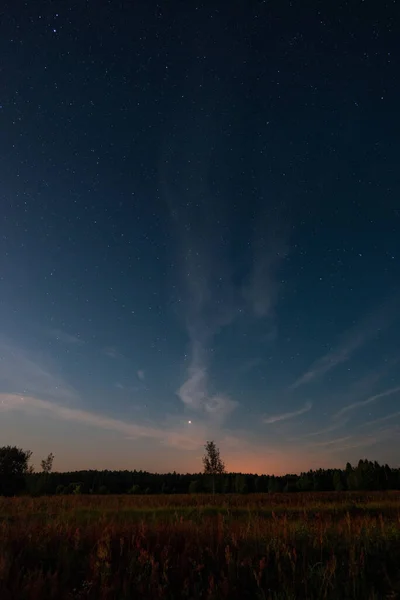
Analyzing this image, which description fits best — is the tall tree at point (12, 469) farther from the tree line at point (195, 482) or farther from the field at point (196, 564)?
the field at point (196, 564)

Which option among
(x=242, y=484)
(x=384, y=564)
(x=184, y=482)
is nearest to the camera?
(x=384, y=564)

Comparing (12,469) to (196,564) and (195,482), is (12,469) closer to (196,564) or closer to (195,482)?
(195,482)

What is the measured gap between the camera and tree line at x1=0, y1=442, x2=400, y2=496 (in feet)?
208

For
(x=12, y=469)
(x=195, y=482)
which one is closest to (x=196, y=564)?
(x=12, y=469)

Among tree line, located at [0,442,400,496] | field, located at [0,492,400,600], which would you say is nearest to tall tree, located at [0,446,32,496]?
tree line, located at [0,442,400,496]

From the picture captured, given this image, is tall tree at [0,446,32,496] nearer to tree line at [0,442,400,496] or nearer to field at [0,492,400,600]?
tree line at [0,442,400,496]

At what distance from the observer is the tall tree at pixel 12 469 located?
64.6 meters

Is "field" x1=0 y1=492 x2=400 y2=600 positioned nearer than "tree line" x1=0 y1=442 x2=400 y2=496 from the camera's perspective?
Yes

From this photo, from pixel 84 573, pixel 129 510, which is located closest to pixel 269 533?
pixel 84 573

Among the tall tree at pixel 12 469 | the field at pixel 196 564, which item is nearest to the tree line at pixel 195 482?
the tall tree at pixel 12 469

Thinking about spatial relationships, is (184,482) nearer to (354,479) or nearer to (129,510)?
(354,479)

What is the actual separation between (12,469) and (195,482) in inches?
1524

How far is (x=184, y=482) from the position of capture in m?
117

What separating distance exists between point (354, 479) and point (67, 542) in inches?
3834
